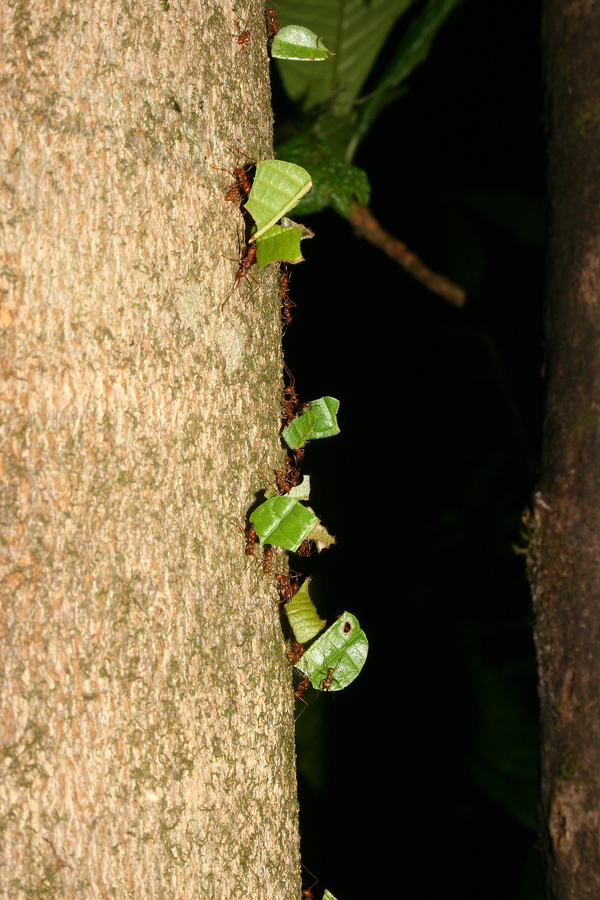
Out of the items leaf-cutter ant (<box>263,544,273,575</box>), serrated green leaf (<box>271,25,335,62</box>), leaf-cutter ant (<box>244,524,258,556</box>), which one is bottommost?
leaf-cutter ant (<box>263,544,273,575</box>)

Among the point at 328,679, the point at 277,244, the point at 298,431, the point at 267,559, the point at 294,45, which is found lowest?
the point at 328,679

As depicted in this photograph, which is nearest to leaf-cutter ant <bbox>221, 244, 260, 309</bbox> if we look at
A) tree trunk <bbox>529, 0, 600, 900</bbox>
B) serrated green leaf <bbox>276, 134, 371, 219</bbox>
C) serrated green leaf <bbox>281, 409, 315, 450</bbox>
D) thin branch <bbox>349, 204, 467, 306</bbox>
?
serrated green leaf <bbox>281, 409, 315, 450</bbox>

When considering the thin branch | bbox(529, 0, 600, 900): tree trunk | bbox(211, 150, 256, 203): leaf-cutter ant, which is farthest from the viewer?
the thin branch

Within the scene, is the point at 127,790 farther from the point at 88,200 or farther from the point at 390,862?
the point at 390,862

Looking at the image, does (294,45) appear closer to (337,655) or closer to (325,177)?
(325,177)

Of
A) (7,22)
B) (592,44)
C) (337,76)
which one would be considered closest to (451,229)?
(337,76)

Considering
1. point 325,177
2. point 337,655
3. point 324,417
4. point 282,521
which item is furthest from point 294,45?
point 337,655

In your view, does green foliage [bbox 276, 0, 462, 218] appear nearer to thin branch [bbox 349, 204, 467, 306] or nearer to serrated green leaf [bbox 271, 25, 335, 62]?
thin branch [bbox 349, 204, 467, 306]
